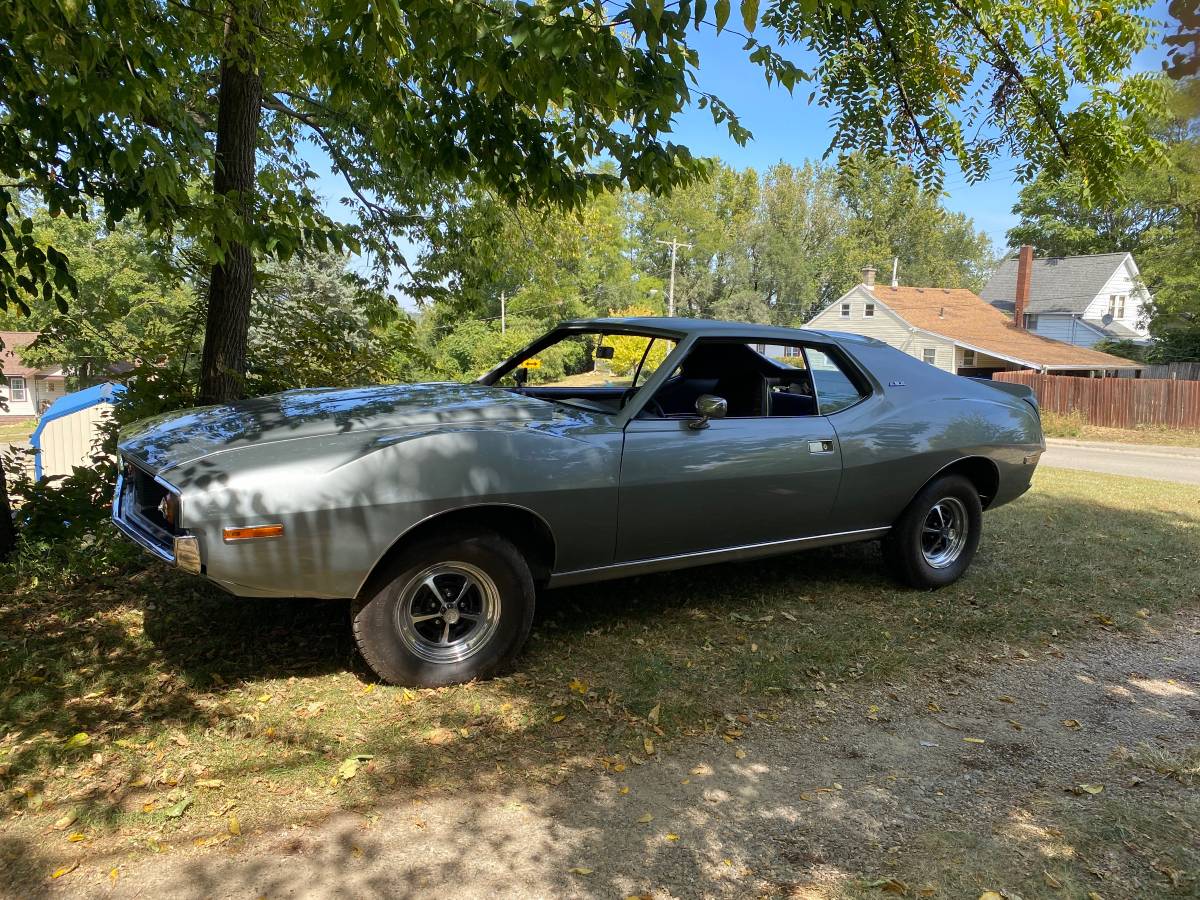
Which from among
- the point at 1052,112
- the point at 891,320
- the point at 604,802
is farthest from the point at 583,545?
the point at 891,320

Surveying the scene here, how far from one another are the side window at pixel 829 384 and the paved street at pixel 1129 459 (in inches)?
394

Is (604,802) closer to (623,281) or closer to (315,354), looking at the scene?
(315,354)

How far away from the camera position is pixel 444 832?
266 cm

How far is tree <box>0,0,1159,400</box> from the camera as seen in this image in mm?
3633

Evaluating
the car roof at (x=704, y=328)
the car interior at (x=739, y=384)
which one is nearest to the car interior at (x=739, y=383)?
Result: the car interior at (x=739, y=384)

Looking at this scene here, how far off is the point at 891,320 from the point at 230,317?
38.2 metres

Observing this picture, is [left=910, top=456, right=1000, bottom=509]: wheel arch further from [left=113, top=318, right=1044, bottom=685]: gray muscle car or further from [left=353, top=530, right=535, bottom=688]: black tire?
[left=353, top=530, right=535, bottom=688]: black tire

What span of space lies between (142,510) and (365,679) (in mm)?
1249

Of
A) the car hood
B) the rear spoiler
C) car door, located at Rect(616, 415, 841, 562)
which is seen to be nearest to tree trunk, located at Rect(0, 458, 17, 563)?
the car hood

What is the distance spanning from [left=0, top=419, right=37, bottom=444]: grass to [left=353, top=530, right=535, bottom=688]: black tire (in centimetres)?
4277

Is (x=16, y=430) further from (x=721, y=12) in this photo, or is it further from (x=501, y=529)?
(x=721, y=12)

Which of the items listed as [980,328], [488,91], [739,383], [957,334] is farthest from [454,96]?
[980,328]

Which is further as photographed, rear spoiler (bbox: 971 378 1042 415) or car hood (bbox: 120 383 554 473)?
rear spoiler (bbox: 971 378 1042 415)

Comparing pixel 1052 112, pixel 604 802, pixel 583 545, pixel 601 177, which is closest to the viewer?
pixel 604 802
